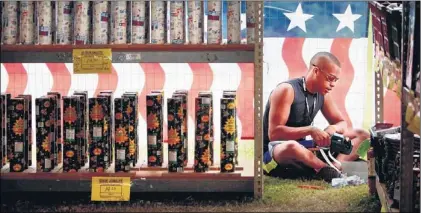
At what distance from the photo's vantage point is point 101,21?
348cm

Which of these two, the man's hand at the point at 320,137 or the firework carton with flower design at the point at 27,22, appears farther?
the man's hand at the point at 320,137

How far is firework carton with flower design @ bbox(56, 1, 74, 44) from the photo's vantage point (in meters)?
3.50

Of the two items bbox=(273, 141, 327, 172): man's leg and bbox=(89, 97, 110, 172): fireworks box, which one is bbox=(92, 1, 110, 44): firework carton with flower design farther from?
bbox=(273, 141, 327, 172): man's leg

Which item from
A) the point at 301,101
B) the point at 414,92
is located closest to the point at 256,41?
the point at 301,101

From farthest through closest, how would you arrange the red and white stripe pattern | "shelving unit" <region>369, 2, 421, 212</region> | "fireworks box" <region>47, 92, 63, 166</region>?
the red and white stripe pattern
"fireworks box" <region>47, 92, 63, 166</region>
"shelving unit" <region>369, 2, 421, 212</region>

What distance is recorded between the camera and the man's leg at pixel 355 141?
4.35 m

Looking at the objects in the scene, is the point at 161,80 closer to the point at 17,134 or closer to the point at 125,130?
the point at 125,130

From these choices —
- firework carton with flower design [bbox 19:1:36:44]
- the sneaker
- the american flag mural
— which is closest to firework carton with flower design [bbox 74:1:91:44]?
firework carton with flower design [bbox 19:1:36:44]

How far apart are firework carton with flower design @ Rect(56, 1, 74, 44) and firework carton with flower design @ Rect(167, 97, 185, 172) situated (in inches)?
22.8

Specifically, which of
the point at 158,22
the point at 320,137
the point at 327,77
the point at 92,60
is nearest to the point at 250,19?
the point at 158,22

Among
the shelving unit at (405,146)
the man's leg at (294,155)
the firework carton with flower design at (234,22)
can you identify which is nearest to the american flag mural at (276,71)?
the man's leg at (294,155)

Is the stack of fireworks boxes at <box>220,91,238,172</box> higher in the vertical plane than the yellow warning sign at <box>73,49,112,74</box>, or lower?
lower

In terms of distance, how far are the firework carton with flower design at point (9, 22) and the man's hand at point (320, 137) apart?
5.88ft

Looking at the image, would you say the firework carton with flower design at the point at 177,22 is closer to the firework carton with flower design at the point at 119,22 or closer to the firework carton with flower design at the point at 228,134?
the firework carton with flower design at the point at 119,22
